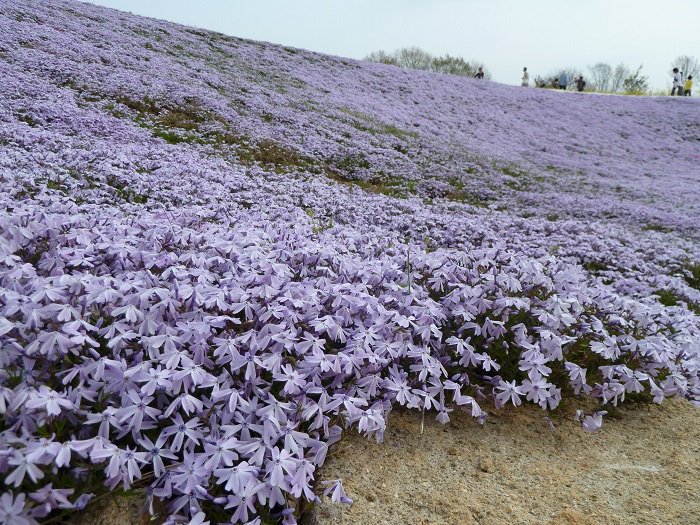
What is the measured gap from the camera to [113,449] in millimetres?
1655

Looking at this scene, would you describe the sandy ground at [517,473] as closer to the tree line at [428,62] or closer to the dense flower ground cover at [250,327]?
the dense flower ground cover at [250,327]

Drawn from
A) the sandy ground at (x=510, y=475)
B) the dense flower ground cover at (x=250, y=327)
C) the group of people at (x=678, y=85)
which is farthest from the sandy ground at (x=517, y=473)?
the group of people at (x=678, y=85)

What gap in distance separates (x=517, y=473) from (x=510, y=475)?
1.9 inches

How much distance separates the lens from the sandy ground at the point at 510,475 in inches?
79.5

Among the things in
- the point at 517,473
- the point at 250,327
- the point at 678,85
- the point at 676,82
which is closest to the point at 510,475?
the point at 517,473

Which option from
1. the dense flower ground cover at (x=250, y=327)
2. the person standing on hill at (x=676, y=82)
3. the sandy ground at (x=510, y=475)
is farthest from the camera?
the person standing on hill at (x=676, y=82)

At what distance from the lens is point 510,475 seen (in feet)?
7.64

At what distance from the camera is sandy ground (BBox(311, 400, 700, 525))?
6.73 feet

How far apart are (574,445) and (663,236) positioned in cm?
960

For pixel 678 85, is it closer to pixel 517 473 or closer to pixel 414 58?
pixel 414 58

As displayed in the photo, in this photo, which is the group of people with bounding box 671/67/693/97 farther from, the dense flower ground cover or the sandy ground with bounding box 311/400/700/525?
the sandy ground with bounding box 311/400/700/525

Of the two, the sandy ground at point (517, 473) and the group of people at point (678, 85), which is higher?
the group of people at point (678, 85)

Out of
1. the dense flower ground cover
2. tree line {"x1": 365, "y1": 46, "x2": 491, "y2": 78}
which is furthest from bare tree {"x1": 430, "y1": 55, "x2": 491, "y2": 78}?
the dense flower ground cover

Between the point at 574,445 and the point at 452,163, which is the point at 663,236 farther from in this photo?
the point at 574,445
